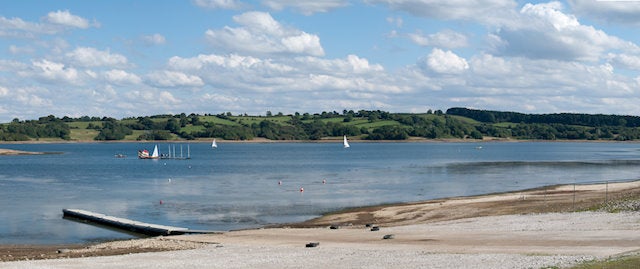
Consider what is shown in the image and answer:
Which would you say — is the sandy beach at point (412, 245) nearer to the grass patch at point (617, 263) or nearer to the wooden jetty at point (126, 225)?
the grass patch at point (617, 263)

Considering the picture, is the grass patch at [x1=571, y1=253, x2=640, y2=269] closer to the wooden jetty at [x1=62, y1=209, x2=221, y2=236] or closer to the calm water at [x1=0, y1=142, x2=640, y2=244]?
the wooden jetty at [x1=62, y1=209, x2=221, y2=236]

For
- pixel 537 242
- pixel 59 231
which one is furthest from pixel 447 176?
pixel 537 242

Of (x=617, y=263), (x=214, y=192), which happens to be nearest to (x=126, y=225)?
(x=214, y=192)

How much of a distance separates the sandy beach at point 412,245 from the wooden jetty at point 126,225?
3777mm

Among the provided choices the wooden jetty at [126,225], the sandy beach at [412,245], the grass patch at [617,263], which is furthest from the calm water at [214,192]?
the grass patch at [617,263]

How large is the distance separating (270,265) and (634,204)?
90.9 feet

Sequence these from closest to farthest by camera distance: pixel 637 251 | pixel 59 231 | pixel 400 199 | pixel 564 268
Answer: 1. pixel 564 268
2. pixel 637 251
3. pixel 59 231
4. pixel 400 199

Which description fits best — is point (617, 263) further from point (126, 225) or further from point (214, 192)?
point (214, 192)

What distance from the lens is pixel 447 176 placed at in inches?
4697

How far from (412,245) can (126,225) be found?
26.0m

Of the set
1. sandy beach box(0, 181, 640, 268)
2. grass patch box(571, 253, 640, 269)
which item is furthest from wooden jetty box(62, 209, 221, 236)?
grass patch box(571, 253, 640, 269)

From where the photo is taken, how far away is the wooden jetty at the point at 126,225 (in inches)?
2072

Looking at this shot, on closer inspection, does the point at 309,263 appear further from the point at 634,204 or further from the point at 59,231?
the point at 59,231

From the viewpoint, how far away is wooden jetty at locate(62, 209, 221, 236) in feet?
173
